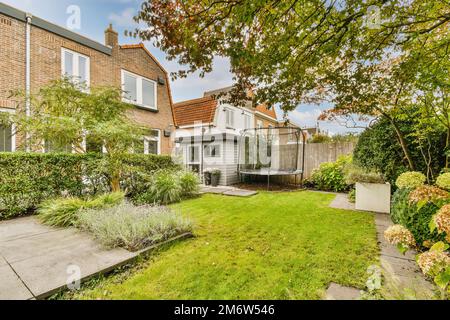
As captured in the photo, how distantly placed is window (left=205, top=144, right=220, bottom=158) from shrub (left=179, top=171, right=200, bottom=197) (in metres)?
3.03

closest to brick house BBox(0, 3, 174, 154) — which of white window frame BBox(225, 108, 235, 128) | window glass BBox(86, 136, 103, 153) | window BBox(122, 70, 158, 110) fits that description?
window BBox(122, 70, 158, 110)

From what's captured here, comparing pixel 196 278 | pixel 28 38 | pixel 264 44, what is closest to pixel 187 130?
pixel 28 38

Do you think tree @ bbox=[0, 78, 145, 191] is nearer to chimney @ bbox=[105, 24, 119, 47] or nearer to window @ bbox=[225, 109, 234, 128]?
chimney @ bbox=[105, 24, 119, 47]

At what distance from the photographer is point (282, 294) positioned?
2.20 m

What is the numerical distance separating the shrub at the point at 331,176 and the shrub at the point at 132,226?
674 centimetres

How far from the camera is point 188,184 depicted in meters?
7.56

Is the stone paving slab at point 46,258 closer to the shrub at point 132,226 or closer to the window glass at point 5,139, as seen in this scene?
the shrub at point 132,226

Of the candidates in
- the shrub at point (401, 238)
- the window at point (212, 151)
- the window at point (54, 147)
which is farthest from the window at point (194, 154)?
the shrub at point (401, 238)

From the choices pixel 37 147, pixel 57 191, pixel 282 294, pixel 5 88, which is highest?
pixel 5 88

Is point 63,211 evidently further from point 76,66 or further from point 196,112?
point 196,112

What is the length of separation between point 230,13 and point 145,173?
5585mm

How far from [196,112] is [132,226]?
11063mm

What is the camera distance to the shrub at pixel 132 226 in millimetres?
3217

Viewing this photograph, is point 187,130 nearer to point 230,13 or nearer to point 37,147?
point 37,147
